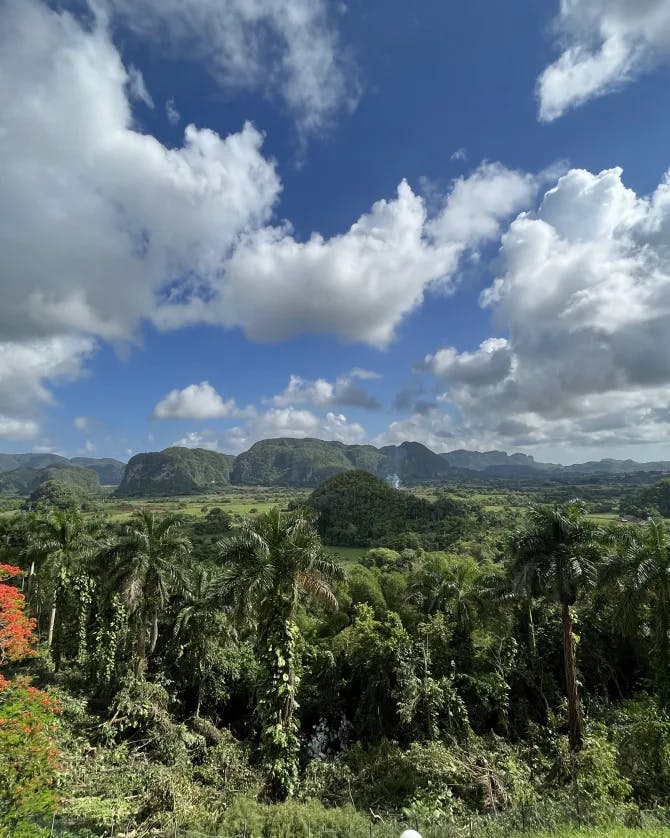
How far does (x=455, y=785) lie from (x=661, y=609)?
10.7 meters

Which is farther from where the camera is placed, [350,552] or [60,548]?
[350,552]

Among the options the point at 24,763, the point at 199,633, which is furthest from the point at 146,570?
the point at 24,763

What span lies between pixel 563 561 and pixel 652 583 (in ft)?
12.1

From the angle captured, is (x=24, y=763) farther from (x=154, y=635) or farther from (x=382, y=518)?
(x=382, y=518)

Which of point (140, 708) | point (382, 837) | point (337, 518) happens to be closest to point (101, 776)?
point (140, 708)

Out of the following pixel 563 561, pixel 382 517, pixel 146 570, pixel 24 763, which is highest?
pixel 563 561

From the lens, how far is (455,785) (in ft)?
53.0

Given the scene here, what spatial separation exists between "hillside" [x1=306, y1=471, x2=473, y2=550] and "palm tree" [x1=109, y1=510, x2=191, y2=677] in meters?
57.8

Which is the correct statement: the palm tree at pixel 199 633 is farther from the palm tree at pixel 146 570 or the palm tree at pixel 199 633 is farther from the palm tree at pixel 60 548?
the palm tree at pixel 60 548

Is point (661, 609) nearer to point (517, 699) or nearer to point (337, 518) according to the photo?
point (517, 699)

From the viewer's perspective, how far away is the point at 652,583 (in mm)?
17656

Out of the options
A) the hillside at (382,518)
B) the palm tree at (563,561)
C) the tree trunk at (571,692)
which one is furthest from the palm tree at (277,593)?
the hillside at (382,518)

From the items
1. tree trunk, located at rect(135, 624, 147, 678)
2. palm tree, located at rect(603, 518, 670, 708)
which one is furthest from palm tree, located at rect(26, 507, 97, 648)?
palm tree, located at rect(603, 518, 670, 708)

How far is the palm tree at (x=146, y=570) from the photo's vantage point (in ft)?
74.8
